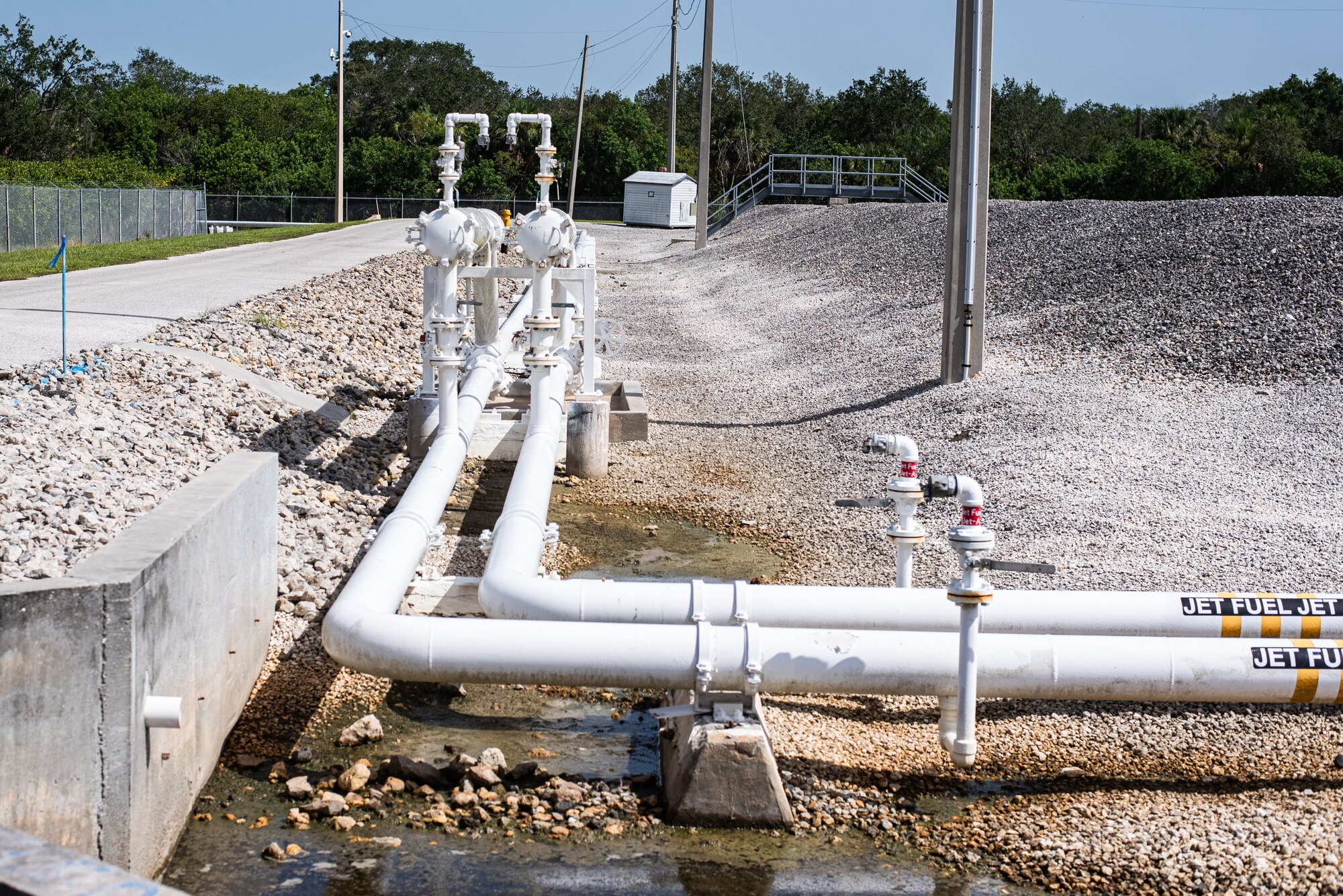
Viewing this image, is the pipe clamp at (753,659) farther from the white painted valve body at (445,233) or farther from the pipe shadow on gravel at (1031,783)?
the white painted valve body at (445,233)

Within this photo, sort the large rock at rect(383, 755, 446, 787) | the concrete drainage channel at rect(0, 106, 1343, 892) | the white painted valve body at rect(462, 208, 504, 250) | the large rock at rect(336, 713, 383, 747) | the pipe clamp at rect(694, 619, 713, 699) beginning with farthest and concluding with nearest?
the white painted valve body at rect(462, 208, 504, 250)
the large rock at rect(336, 713, 383, 747)
the large rock at rect(383, 755, 446, 787)
the pipe clamp at rect(694, 619, 713, 699)
the concrete drainage channel at rect(0, 106, 1343, 892)

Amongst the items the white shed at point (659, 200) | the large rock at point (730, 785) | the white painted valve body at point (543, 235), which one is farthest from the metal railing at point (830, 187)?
the large rock at point (730, 785)

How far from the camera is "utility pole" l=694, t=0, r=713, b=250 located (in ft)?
110

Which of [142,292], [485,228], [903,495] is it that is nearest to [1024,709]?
[903,495]

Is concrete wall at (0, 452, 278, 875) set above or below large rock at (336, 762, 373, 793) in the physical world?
above

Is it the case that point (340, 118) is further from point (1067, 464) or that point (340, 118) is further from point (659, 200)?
point (1067, 464)

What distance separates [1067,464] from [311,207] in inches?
2080

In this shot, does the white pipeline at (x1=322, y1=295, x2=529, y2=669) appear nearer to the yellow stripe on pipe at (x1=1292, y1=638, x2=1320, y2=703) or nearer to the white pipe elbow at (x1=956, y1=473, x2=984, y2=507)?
the white pipe elbow at (x1=956, y1=473, x2=984, y2=507)

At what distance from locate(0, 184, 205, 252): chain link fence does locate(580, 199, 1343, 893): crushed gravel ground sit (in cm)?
1468

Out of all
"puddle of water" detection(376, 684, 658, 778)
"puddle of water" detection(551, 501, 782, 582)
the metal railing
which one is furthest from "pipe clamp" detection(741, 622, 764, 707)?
the metal railing

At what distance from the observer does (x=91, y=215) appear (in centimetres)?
3388

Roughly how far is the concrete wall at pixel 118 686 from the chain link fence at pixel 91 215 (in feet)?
88.0

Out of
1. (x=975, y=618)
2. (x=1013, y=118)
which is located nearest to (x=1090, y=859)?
(x=975, y=618)

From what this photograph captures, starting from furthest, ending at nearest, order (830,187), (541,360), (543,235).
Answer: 1. (830,187)
2. (543,235)
3. (541,360)
